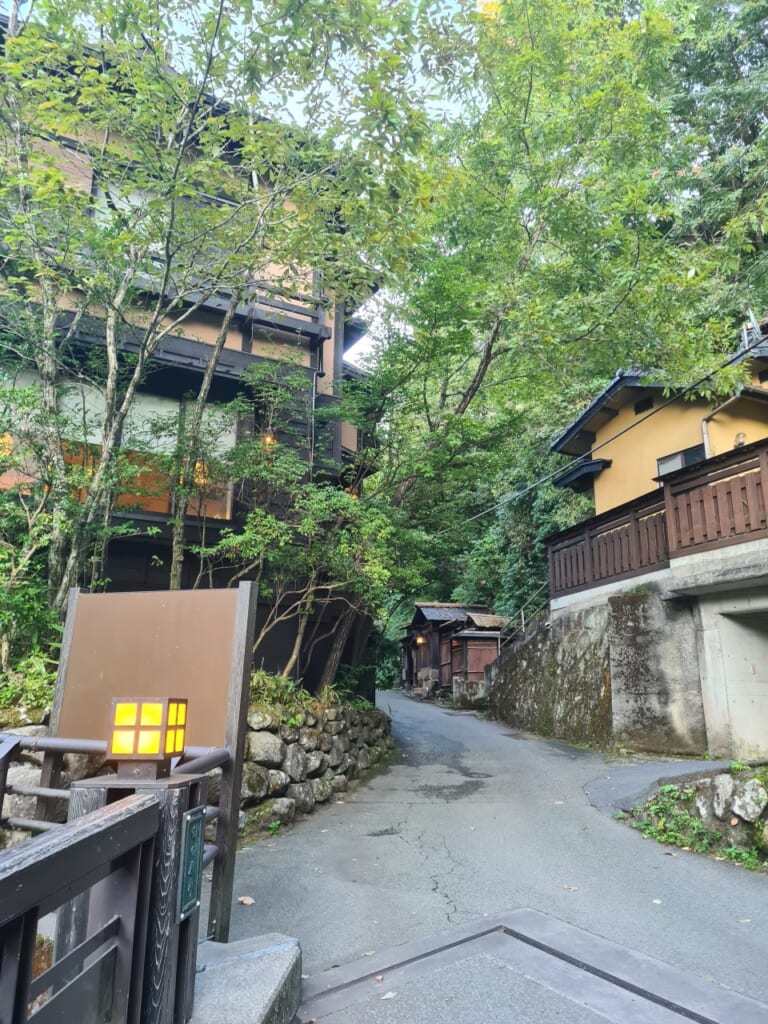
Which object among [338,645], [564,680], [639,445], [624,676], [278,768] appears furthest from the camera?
[639,445]

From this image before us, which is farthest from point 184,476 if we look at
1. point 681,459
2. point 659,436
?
point 659,436

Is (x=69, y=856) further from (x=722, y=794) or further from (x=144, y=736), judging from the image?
(x=722, y=794)

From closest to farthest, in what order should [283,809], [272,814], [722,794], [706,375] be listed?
[722,794], [272,814], [283,809], [706,375]

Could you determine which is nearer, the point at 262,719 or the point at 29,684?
the point at 29,684

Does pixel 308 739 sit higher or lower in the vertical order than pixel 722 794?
higher

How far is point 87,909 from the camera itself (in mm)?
1991

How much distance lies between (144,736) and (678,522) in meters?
10.1

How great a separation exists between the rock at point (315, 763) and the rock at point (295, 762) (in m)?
0.14

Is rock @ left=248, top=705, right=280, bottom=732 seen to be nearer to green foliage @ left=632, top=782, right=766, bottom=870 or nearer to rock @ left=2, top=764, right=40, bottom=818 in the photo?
rock @ left=2, top=764, right=40, bottom=818

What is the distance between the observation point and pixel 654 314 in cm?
878

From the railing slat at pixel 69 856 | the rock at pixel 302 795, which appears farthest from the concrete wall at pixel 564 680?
the railing slat at pixel 69 856

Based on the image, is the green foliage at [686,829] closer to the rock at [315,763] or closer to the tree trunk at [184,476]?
the rock at [315,763]

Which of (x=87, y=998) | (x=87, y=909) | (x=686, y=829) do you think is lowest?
(x=686, y=829)

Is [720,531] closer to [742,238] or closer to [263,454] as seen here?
[742,238]
